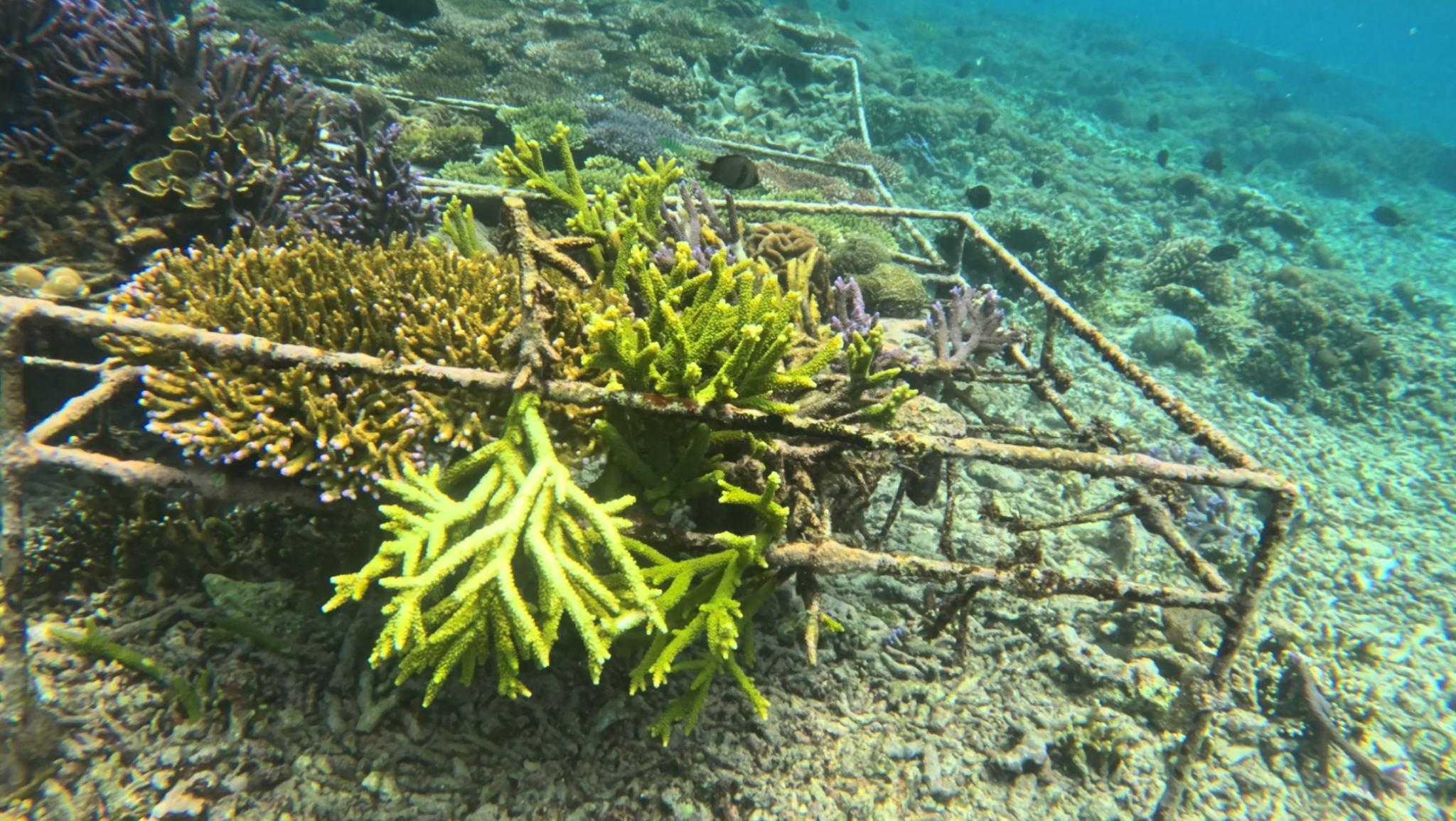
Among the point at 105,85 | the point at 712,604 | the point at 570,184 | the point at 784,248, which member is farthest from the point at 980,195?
the point at 105,85

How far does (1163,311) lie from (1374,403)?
10.6ft

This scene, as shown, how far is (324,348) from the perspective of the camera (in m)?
2.86

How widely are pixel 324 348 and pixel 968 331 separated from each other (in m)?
4.19

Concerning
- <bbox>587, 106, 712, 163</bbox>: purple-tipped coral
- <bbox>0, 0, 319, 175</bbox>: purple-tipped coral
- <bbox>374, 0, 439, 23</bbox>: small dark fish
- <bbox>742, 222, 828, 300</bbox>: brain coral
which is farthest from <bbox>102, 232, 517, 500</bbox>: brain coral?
<bbox>374, 0, 439, 23</bbox>: small dark fish

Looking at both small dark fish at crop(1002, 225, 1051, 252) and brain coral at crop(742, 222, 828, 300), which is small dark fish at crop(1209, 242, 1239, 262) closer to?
small dark fish at crop(1002, 225, 1051, 252)

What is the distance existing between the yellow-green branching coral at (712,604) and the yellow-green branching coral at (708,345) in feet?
1.24

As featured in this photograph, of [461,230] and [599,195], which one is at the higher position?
[599,195]

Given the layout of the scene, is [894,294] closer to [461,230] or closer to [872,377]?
[872,377]

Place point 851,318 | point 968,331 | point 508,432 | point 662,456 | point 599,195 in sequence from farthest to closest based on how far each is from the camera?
point 968,331 → point 851,318 → point 599,195 → point 662,456 → point 508,432

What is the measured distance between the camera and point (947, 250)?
979 cm

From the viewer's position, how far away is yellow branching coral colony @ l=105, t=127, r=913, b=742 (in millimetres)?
2047

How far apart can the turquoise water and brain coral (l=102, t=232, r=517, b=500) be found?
0.08 feet

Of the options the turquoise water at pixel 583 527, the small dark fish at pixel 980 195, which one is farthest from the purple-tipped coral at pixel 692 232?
the small dark fish at pixel 980 195

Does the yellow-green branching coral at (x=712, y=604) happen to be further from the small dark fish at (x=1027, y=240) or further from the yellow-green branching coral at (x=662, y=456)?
the small dark fish at (x=1027, y=240)
